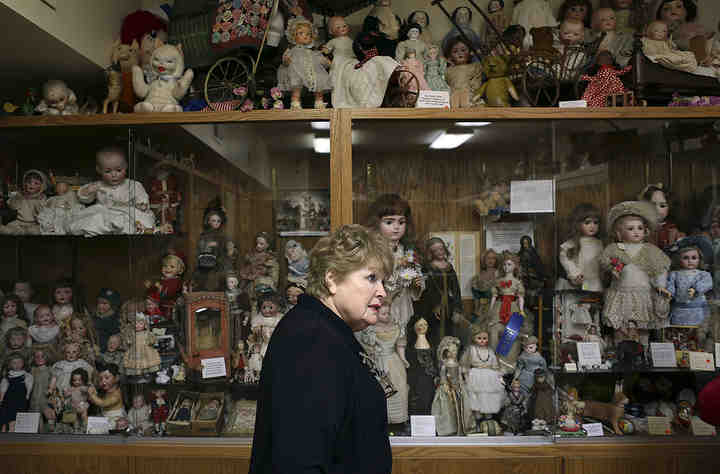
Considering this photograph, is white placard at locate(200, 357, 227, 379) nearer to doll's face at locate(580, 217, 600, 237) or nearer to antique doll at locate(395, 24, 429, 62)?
antique doll at locate(395, 24, 429, 62)

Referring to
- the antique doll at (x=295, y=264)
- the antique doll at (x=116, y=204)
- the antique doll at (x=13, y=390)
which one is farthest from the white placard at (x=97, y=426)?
the antique doll at (x=295, y=264)

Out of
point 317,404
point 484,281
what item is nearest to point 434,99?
point 484,281

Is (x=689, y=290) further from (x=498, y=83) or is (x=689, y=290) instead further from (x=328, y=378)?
(x=328, y=378)

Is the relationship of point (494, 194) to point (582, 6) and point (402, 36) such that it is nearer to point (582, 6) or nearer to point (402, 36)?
point (402, 36)

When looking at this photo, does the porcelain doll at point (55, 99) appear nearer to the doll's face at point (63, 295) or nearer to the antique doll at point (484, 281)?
the doll's face at point (63, 295)

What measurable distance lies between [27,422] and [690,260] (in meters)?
3.31

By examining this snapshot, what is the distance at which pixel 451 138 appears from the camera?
2.70 metres

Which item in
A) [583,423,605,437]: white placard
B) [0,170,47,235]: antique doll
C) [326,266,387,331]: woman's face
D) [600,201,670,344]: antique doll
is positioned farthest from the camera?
[0,170,47,235]: antique doll

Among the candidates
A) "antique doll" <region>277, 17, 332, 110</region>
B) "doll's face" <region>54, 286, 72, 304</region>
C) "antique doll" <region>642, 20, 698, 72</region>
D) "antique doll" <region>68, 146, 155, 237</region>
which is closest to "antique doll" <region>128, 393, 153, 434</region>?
"doll's face" <region>54, 286, 72, 304</region>

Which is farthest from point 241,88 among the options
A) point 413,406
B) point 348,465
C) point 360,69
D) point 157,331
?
point 348,465

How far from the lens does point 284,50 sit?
2811 mm

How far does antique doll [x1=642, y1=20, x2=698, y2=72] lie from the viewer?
2.66 metres

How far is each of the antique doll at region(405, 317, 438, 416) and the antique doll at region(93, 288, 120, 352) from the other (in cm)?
147

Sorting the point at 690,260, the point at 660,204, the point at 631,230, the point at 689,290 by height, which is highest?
the point at 660,204
